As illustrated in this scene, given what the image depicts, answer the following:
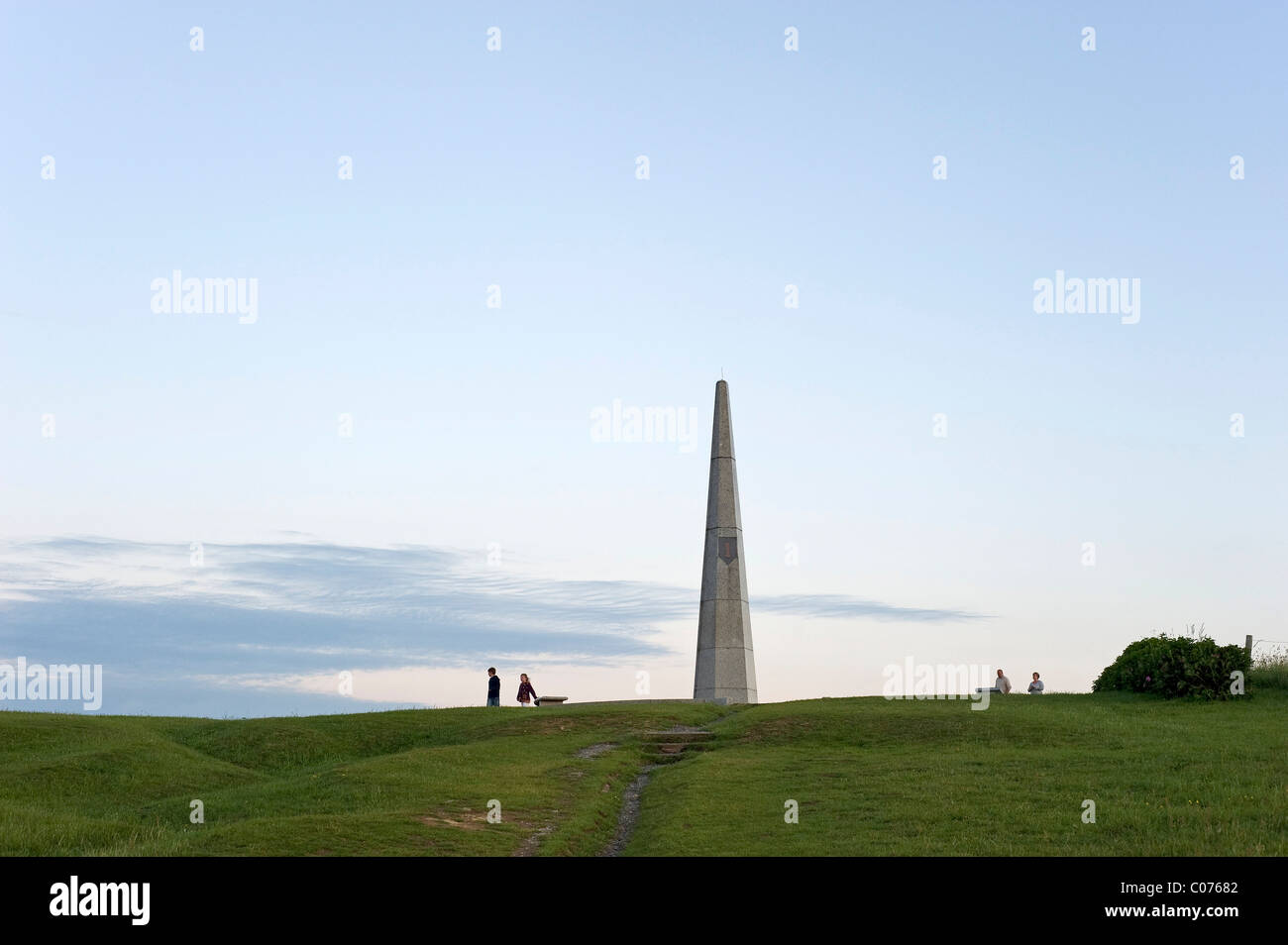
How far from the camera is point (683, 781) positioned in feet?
91.6

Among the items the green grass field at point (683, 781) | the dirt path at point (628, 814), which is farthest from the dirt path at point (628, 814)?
the green grass field at point (683, 781)

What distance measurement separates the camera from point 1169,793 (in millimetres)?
22188

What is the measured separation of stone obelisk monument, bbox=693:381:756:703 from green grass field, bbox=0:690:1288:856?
951 cm

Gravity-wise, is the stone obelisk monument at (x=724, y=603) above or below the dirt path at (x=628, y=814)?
above

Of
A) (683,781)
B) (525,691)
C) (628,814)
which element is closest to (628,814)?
(628,814)

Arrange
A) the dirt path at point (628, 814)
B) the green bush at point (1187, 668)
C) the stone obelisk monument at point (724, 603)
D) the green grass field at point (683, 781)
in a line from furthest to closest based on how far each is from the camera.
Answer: the stone obelisk monument at point (724, 603)
the green bush at point (1187, 668)
the dirt path at point (628, 814)
the green grass field at point (683, 781)

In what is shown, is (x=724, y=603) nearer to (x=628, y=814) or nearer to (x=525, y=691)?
(x=525, y=691)

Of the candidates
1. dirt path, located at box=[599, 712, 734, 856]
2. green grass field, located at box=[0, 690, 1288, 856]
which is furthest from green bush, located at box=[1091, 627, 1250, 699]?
dirt path, located at box=[599, 712, 734, 856]

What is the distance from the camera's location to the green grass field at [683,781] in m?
19.4

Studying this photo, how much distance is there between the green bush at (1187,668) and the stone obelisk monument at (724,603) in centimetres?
1613

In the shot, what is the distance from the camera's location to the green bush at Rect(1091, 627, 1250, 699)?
40.5m

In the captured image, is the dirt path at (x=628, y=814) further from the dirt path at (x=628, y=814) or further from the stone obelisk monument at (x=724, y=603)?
the stone obelisk monument at (x=724, y=603)

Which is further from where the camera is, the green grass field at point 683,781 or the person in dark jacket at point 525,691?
the person in dark jacket at point 525,691
